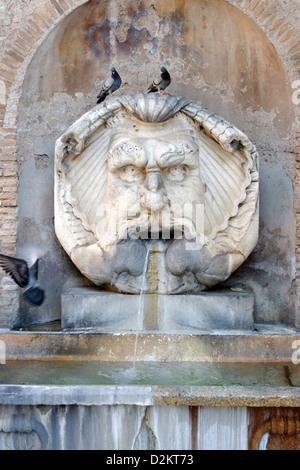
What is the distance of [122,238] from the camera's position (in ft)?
12.3

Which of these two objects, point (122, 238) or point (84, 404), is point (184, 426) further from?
point (122, 238)

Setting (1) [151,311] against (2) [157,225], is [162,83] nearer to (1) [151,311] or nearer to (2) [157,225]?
(2) [157,225]

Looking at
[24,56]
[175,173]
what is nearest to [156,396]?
[175,173]

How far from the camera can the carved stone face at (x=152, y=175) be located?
3744mm

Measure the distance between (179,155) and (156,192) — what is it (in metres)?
0.32

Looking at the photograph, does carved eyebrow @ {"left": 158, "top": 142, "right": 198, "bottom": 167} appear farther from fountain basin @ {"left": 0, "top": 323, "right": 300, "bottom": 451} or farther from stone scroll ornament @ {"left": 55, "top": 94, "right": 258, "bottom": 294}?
fountain basin @ {"left": 0, "top": 323, "right": 300, "bottom": 451}

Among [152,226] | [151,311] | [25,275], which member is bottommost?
[151,311]

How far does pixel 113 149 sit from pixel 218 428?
2032mm

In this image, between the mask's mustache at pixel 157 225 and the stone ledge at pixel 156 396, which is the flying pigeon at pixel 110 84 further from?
the stone ledge at pixel 156 396

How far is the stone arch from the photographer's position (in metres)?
3.86

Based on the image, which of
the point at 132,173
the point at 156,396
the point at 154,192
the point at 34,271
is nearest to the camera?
the point at 156,396

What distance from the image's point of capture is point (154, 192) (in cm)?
373

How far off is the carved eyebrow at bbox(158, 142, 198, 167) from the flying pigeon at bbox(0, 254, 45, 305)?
4.09ft
